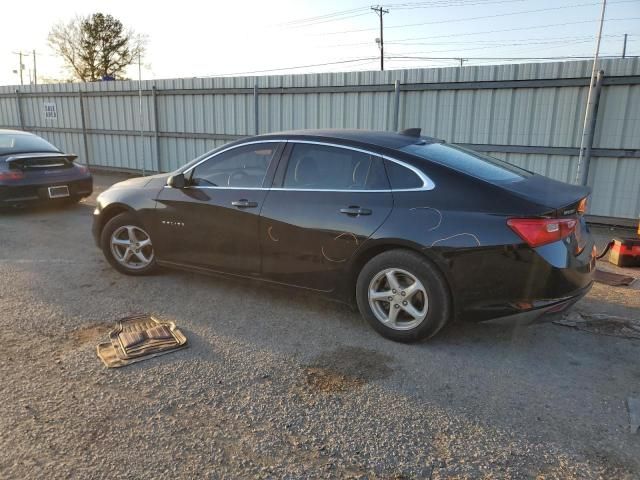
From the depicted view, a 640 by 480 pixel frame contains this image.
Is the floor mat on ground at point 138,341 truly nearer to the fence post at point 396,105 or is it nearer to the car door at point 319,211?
the car door at point 319,211

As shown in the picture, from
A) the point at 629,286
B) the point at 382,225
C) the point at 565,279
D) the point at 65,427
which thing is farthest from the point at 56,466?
the point at 629,286

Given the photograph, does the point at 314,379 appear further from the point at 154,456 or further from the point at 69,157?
the point at 69,157

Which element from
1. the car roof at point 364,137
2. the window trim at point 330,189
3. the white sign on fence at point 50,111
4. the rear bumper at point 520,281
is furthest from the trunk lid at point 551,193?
the white sign on fence at point 50,111

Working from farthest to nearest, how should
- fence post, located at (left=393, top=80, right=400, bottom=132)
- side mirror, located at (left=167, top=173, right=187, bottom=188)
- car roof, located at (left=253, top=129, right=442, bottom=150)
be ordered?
fence post, located at (left=393, top=80, right=400, bottom=132) → side mirror, located at (left=167, top=173, right=187, bottom=188) → car roof, located at (left=253, top=129, right=442, bottom=150)

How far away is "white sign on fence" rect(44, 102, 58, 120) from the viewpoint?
15930 mm

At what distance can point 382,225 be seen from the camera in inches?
146

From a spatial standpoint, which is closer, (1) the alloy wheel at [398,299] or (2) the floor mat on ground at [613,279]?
(1) the alloy wheel at [398,299]

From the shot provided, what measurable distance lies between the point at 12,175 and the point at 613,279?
28.8 feet

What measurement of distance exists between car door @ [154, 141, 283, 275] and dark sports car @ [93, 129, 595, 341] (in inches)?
0.4

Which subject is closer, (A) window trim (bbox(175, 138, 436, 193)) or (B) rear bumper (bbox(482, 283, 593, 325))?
(B) rear bumper (bbox(482, 283, 593, 325))

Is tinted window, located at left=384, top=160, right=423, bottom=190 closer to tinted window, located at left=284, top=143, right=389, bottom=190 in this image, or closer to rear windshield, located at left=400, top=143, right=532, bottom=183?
tinted window, located at left=284, top=143, right=389, bottom=190

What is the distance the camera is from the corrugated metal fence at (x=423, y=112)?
25.6ft

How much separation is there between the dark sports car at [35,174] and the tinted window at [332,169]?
19.9ft

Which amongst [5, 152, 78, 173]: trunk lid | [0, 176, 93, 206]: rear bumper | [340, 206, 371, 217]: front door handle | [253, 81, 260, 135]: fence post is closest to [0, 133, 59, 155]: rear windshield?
[5, 152, 78, 173]: trunk lid
